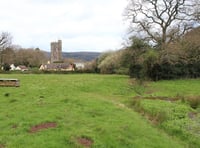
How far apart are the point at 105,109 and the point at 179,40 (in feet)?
103

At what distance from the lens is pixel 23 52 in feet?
371

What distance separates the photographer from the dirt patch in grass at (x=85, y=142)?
9.83m

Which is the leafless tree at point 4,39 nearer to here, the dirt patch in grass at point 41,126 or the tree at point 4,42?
the tree at point 4,42

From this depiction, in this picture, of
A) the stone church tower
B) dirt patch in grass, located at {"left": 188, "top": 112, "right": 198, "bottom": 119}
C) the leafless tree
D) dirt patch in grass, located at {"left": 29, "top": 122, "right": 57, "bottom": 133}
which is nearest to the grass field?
dirt patch in grass, located at {"left": 29, "top": 122, "right": 57, "bottom": 133}

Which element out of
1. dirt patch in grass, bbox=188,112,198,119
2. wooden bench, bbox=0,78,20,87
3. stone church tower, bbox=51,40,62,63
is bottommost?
dirt patch in grass, bbox=188,112,198,119

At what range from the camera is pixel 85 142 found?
10055 mm

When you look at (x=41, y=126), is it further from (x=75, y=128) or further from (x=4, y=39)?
(x=4, y=39)

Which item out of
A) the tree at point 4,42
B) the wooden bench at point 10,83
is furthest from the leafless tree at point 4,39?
the wooden bench at point 10,83

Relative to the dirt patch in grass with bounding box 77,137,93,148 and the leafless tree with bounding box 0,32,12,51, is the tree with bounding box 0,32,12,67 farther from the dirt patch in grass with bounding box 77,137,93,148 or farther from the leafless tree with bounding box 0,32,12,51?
the dirt patch in grass with bounding box 77,137,93,148

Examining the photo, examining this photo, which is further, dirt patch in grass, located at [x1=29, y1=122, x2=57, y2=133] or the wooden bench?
the wooden bench

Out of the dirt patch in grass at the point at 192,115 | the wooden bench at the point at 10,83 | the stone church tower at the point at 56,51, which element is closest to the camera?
the dirt patch in grass at the point at 192,115

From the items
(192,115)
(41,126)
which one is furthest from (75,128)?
(192,115)

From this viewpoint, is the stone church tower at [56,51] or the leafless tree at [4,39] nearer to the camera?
the leafless tree at [4,39]

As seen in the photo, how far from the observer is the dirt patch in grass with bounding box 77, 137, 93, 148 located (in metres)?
9.83
